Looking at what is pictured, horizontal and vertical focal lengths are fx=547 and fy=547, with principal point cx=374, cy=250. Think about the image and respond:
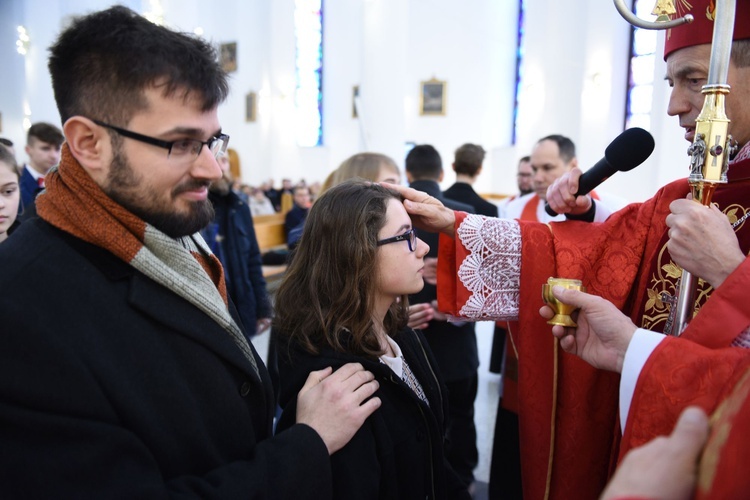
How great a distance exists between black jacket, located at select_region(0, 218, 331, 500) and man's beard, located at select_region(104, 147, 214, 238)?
11 cm

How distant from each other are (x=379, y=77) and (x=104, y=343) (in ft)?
29.2

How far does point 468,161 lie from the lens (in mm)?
4371

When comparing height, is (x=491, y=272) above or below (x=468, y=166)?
below

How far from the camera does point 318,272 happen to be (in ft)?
5.48

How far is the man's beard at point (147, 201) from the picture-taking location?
1.11 metres

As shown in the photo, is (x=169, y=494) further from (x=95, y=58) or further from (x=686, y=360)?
(x=686, y=360)

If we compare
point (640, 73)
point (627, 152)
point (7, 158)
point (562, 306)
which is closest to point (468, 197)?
point (627, 152)

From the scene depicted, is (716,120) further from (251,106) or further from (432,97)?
(251,106)

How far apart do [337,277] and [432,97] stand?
15.6m

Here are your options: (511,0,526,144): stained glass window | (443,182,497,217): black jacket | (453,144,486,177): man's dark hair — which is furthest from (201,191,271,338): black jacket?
(511,0,526,144): stained glass window

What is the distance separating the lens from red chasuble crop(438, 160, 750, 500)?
165 centimetres

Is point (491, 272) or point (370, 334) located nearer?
point (370, 334)

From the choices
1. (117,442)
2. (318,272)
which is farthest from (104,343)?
(318,272)

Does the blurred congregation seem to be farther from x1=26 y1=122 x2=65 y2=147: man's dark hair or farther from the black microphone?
x1=26 y1=122 x2=65 y2=147: man's dark hair
